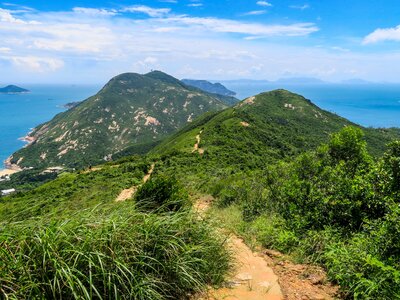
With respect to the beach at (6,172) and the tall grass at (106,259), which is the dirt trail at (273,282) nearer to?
the tall grass at (106,259)

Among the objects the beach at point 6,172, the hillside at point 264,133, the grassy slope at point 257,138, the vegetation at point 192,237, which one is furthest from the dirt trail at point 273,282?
the beach at point 6,172

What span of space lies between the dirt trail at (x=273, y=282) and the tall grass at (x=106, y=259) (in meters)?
0.39

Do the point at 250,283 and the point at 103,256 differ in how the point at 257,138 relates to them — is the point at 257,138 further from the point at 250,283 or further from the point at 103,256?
the point at 103,256

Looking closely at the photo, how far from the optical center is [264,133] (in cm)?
7719

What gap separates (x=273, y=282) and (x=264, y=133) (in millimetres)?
72816

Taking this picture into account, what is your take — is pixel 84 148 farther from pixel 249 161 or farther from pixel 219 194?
pixel 219 194

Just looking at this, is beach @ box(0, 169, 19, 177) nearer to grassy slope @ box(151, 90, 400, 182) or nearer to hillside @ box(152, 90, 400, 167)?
hillside @ box(152, 90, 400, 167)

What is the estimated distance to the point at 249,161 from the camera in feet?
165

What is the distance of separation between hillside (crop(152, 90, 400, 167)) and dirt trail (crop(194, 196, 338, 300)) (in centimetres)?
3633

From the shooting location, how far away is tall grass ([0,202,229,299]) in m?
3.72

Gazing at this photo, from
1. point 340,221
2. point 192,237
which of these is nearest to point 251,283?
point 192,237

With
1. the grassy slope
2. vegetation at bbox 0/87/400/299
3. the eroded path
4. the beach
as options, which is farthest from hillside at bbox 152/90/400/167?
the beach

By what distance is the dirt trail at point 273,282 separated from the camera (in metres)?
5.50

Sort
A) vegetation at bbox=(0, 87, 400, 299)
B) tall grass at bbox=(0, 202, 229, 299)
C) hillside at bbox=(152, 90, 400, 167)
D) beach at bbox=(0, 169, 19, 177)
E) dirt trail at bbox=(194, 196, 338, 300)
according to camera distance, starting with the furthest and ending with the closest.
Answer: beach at bbox=(0, 169, 19, 177), hillside at bbox=(152, 90, 400, 167), dirt trail at bbox=(194, 196, 338, 300), vegetation at bbox=(0, 87, 400, 299), tall grass at bbox=(0, 202, 229, 299)
